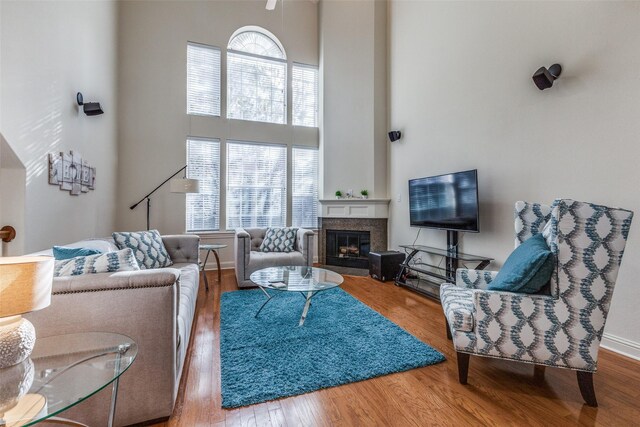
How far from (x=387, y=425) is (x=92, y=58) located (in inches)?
177

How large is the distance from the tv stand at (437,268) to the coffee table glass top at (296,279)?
1289 mm

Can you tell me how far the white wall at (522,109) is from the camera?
217cm

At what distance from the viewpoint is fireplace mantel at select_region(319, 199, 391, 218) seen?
4.82 metres

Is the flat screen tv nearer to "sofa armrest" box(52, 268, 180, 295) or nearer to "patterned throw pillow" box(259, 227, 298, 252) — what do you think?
"patterned throw pillow" box(259, 227, 298, 252)

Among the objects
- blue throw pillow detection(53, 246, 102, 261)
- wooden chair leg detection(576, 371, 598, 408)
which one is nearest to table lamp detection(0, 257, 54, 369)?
blue throw pillow detection(53, 246, 102, 261)

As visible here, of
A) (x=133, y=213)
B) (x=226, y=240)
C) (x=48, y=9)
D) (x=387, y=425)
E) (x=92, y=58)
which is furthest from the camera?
(x=226, y=240)

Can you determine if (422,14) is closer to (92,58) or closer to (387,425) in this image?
(92,58)

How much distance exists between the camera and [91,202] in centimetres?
339

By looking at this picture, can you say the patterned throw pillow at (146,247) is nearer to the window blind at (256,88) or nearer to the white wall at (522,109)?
the window blind at (256,88)

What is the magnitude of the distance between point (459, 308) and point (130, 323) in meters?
1.81

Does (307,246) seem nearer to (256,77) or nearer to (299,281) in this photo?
(299,281)

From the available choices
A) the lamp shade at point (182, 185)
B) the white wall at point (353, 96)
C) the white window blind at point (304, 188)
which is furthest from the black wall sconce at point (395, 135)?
the lamp shade at point (182, 185)

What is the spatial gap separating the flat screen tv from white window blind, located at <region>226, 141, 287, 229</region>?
7.85ft

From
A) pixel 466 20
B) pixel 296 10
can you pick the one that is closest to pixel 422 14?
pixel 466 20
